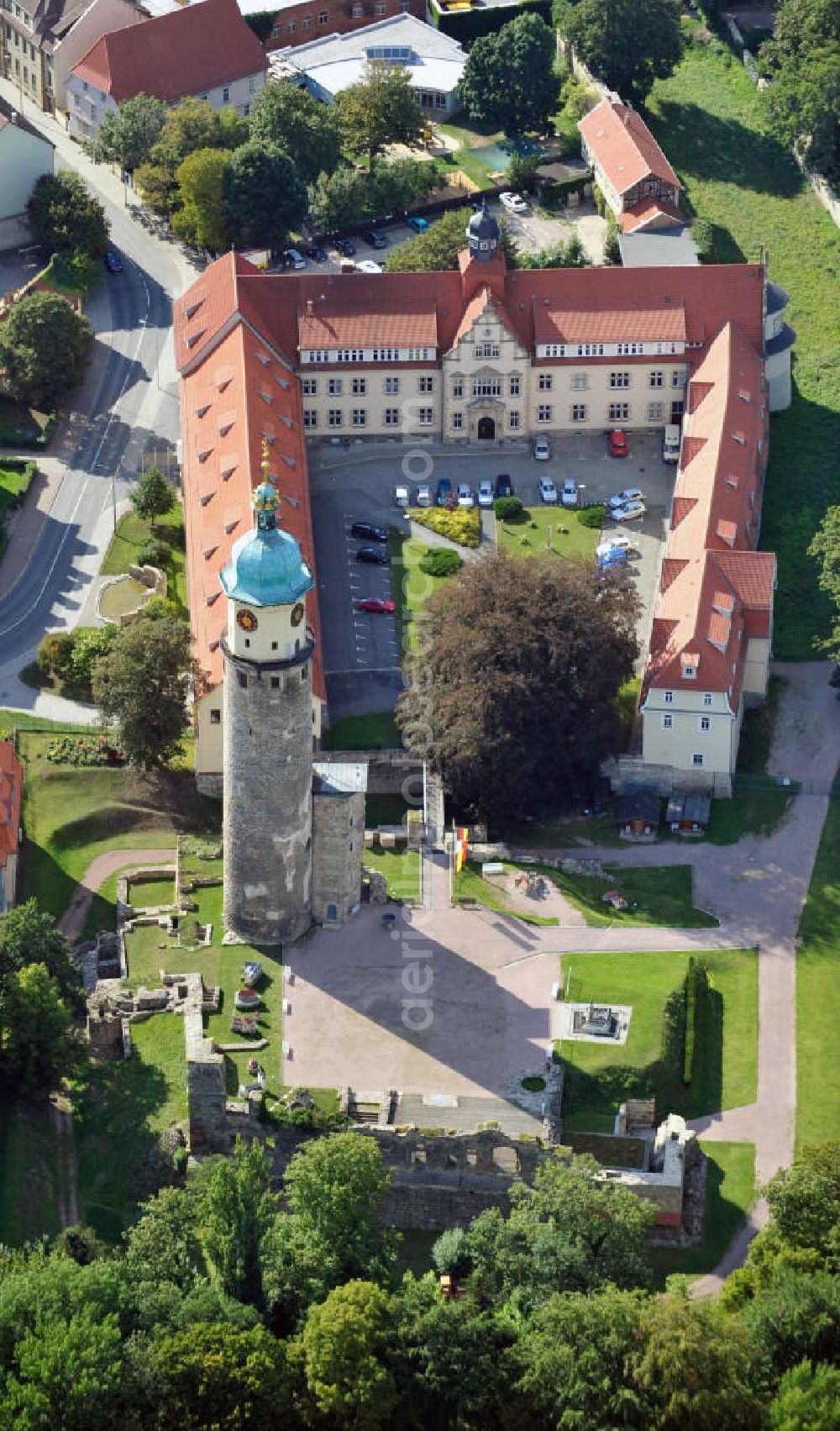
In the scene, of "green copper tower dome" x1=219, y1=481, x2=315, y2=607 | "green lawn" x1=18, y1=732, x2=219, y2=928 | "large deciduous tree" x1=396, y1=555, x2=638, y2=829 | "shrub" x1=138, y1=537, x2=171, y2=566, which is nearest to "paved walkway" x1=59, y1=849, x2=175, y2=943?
"green lawn" x1=18, y1=732, x2=219, y2=928

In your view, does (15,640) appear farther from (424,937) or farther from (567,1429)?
(567,1429)

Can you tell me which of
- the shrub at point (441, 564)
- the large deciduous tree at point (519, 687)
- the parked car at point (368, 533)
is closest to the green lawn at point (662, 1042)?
the large deciduous tree at point (519, 687)

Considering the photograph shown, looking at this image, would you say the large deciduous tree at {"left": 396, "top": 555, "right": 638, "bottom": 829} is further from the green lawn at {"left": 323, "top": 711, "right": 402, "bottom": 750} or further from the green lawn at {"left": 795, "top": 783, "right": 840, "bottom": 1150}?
the green lawn at {"left": 795, "top": 783, "right": 840, "bottom": 1150}

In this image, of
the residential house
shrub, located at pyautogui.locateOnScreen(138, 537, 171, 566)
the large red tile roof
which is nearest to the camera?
the residential house

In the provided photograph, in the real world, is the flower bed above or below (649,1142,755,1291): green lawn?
above

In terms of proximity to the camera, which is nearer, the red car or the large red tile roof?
the large red tile roof

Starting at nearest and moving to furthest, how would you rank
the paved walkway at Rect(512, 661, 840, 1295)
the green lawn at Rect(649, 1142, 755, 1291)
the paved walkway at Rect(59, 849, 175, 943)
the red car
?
1. the green lawn at Rect(649, 1142, 755, 1291)
2. the paved walkway at Rect(512, 661, 840, 1295)
3. the paved walkway at Rect(59, 849, 175, 943)
4. the red car
